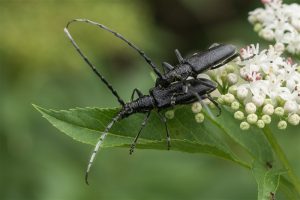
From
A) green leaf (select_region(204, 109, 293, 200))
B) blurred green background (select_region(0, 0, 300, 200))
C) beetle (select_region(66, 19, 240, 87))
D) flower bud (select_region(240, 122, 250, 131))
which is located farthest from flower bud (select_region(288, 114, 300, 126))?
blurred green background (select_region(0, 0, 300, 200))

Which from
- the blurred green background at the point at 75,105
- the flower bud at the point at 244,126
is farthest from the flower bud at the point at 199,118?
the blurred green background at the point at 75,105

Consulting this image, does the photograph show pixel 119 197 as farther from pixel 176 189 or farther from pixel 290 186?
pixel 290 186

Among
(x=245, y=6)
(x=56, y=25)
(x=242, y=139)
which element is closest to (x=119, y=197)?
(x=242, y=139)

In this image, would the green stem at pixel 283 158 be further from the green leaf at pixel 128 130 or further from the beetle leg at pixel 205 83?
the beetle leg at pixel 205 83

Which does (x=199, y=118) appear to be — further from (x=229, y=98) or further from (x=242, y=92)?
(x=242, y=92)

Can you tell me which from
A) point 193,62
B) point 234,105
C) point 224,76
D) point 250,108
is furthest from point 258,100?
point 193,62
